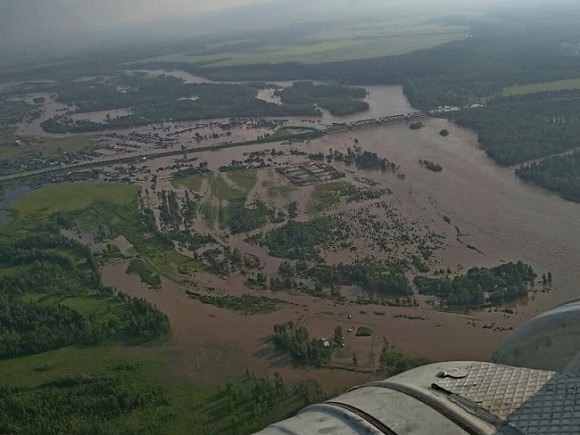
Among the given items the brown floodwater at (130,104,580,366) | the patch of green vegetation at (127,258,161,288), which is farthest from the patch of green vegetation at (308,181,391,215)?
the patch of green vegetation at (127,258,161,288)

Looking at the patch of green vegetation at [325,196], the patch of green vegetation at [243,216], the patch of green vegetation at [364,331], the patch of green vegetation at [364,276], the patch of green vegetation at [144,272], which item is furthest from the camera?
the patch of green vegetation at [325,196]

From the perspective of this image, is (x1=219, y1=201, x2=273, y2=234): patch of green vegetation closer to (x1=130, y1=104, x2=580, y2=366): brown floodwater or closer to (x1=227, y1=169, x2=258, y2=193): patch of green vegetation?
(x1=130, y1=104, x2=580, y2=366): brown floodwater

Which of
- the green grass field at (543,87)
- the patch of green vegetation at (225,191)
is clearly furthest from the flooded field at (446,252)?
the green grass field at (543,87)

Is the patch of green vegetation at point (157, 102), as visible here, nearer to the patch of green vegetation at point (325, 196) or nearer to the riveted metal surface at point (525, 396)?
the patch of green vegetation at point (325, 196)

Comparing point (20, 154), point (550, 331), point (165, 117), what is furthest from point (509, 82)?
point (550, 331)

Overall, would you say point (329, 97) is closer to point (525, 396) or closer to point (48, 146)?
point (48, 146)

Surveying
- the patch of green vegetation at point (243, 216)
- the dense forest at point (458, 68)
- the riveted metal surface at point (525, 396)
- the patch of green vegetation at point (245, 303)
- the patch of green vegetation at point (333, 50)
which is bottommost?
the patch of green vegetation at point (245, 303)

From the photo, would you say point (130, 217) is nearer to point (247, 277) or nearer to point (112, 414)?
point (247, 277)
